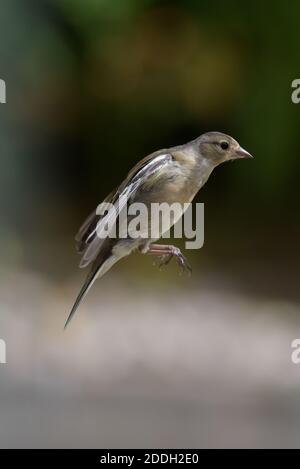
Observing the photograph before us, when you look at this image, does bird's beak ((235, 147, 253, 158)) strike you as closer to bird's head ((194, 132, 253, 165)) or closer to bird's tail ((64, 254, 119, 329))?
bird's head ((194, 132, 253, 165))

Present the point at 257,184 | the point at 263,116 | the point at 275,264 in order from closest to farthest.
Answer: the point at 263,116 → the point at 257,184 → the point at 275,264

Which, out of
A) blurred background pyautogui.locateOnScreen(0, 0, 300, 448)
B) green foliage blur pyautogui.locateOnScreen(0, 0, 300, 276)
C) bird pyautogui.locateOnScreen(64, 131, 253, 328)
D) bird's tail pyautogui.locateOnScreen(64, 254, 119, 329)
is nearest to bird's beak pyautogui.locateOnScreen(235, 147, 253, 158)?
bird pyautogui.locateOnScreen(64, 131, 253, 328)

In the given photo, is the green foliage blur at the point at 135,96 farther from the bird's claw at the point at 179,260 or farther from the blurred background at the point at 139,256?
the bird's claw at the point at 179,260

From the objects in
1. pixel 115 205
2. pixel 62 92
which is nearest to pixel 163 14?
pixel 62 92

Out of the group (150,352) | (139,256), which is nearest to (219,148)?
(139,256)

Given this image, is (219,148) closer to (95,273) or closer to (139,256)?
(95,273)

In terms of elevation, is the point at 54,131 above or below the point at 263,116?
above
